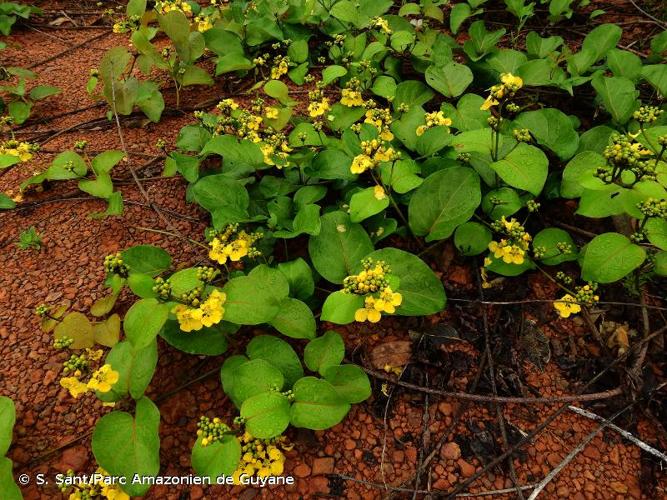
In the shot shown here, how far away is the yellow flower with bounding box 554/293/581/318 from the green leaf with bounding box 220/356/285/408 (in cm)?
145

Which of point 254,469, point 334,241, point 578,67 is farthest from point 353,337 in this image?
point 578,67

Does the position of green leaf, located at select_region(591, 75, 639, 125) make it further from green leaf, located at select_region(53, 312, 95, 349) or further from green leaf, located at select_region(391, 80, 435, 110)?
green leaf, located at select_region(53, 312, 95, 349)

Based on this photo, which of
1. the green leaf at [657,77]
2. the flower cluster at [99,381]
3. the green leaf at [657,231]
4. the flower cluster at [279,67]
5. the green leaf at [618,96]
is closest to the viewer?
the flower cluster at [99,381]

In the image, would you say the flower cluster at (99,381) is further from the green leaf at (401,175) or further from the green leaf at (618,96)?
the green leaf at (618,96)

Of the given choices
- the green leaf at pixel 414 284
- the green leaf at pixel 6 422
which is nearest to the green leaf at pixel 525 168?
the green leaf at pixel 414 284

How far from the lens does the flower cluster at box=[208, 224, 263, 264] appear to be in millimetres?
2387

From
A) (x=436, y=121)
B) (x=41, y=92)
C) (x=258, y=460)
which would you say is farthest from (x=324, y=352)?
(x=41, y=92)

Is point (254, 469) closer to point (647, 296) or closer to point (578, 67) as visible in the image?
point (647, 296)

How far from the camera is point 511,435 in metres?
2.17

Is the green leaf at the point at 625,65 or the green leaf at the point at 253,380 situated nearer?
the green leaf at the point at 253,380

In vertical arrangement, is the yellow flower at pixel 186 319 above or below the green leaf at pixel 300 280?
above

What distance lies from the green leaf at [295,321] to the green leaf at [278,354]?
62 millimetres

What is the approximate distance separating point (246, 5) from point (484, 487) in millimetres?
4139

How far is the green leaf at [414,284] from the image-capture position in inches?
92.4
